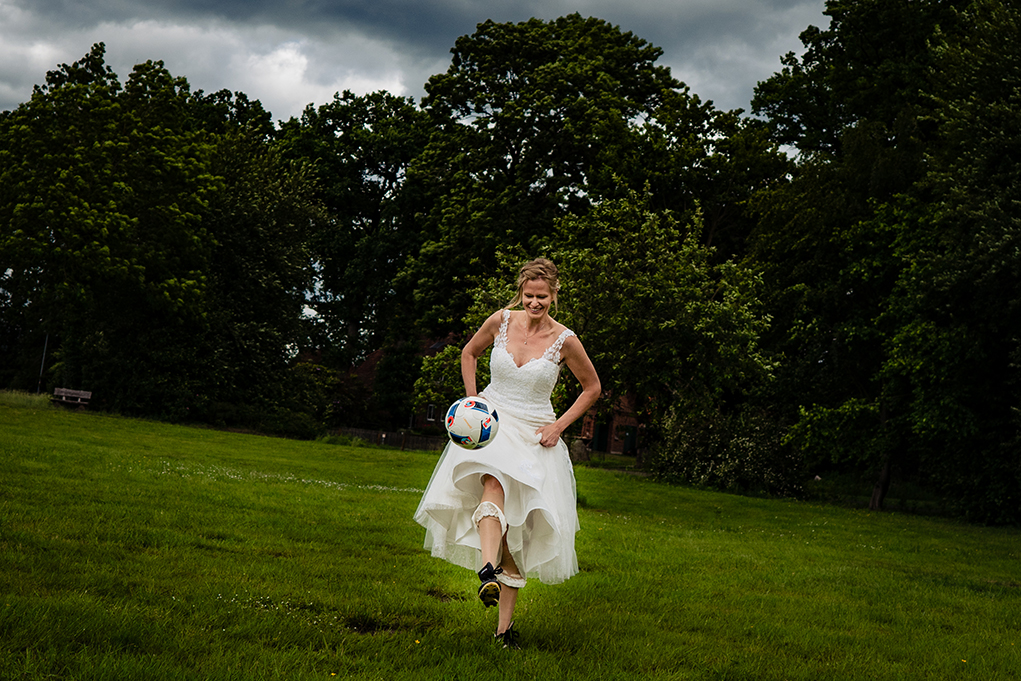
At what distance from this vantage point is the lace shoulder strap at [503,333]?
20.5 feet

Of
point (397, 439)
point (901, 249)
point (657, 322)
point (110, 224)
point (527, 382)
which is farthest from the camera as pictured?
point (397, 439)

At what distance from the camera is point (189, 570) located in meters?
6.49

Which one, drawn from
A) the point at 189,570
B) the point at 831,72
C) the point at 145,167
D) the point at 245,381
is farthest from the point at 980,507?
the point at 145,167

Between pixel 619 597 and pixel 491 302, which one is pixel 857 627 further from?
pixel 491 302

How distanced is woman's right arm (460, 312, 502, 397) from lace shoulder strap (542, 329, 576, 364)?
0.47 meters

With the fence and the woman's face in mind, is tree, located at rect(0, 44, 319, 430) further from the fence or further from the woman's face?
the woman's face

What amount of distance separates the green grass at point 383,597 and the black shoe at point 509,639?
95mm

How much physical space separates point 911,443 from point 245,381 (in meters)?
25.3

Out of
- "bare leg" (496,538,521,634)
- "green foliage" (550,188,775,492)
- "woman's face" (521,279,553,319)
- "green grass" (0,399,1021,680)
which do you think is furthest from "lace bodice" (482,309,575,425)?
"green foliage" (550,188,775,492)

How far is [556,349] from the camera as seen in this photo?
620 centimetres

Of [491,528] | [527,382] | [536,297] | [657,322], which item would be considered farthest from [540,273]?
[657,322]

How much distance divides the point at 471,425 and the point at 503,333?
91 cm

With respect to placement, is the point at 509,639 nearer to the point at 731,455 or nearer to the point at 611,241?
the point at 611,241

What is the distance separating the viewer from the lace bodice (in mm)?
6059
